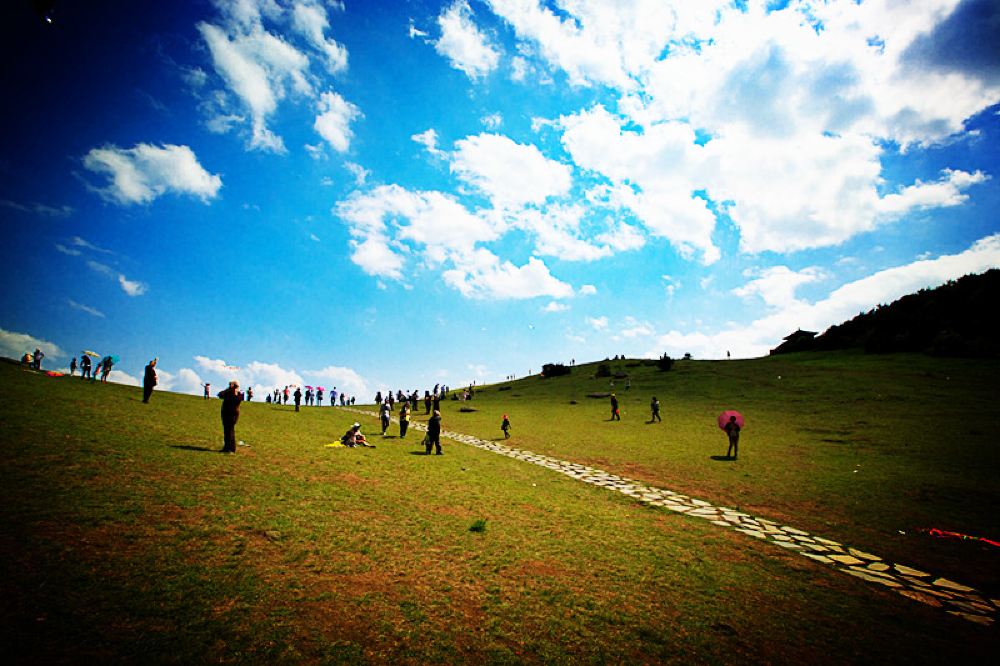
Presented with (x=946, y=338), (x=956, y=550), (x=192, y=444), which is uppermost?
(x=946, y=338)

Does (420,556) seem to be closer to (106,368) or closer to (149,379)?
(149,379)

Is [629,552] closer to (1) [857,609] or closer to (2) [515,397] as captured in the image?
(1) [857,609]

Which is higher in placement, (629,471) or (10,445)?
(10,445)

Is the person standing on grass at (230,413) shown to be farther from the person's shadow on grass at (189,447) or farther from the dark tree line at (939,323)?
the dark tree line at (939,323)

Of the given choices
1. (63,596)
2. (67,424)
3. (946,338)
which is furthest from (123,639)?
(946,338)

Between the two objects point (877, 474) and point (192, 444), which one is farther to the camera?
point (877, 474)

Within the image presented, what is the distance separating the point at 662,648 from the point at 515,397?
57063mm

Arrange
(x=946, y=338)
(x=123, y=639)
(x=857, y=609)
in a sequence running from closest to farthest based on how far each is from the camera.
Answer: (x=123, y=639) → (x=857, y=609) → (x=946, y=338)

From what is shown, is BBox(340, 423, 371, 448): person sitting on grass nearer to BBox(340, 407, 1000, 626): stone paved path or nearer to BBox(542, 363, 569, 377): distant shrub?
BBox(340, 407, 1000, 626): stone paved path

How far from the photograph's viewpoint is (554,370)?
82.0m

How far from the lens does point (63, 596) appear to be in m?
4.48

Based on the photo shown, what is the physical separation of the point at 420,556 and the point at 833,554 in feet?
31.6

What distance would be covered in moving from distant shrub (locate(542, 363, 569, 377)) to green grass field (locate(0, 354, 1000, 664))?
64427mm

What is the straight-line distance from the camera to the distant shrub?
268ft
